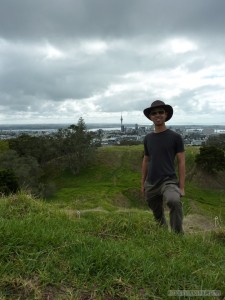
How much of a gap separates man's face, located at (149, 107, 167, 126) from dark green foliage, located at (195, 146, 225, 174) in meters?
42.5

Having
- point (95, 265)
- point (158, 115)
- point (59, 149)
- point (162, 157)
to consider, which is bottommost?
point (59, 149)

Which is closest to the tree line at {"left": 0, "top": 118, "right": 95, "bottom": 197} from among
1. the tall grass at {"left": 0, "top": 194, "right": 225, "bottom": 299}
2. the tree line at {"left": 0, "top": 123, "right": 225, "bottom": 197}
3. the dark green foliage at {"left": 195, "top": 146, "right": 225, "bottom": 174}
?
the tree line at {"left": 0, "top": 123, "right": 225, "bottom": 197}

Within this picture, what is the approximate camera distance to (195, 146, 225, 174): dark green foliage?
46562 mm

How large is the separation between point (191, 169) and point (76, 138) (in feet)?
54.5

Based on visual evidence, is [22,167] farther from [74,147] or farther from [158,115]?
[158,115]

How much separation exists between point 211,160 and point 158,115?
42.7 meters

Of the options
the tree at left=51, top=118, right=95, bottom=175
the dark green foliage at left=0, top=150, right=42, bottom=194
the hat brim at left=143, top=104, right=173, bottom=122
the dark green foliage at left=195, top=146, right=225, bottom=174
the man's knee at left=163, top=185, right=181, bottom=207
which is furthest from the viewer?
the tree at left=51, top=118, right=95, bottom=175

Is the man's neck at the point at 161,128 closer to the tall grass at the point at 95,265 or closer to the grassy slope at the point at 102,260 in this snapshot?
the grassy slope at the point at 102,260

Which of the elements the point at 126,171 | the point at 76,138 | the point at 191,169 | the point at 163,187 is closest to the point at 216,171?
the point at 191,169

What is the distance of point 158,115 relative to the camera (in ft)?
18.0

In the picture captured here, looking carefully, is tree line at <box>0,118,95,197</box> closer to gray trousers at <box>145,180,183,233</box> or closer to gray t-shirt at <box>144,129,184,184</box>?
gray trousers at <box>145,180,183,233</box>

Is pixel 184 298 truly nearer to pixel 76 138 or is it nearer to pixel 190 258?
pixel 190 258

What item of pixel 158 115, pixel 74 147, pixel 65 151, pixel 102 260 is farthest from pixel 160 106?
pixel 65 151

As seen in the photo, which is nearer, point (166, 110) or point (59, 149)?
point (166, 110)
